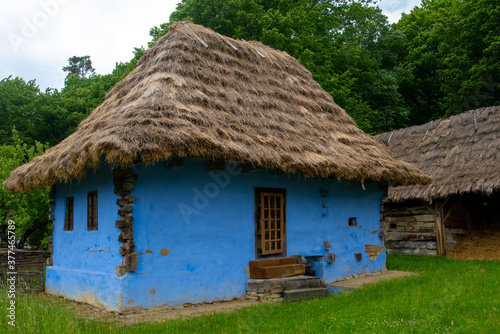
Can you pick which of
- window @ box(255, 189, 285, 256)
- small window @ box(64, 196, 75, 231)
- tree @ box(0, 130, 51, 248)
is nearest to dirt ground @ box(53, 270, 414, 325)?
window @ box(255, 189, 285, 256)

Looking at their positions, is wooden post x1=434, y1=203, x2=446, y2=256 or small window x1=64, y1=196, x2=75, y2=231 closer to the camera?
small window x1=64, y1=196, x2=75, y2=231

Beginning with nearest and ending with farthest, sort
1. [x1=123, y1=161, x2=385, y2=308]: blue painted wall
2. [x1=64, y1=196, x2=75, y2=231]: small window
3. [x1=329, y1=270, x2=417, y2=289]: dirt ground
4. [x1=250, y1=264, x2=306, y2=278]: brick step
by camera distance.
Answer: [x1=123, y1=161, x2=385, y2=308]: blue painted wall
[x1=250, y1=264, x2=306, y2=278]: brick step
[x1=329, y1=270, x2=417, y2=289]: dirt ground
[x1=64, y1=196, x2=75, y2=231]: small window

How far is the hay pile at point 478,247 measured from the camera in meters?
12.1

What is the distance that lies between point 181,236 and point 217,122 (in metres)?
1.94

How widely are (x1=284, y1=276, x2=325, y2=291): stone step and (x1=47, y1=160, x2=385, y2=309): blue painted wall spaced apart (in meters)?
0.85

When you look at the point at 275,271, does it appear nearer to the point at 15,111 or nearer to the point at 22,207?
the point at 22,207

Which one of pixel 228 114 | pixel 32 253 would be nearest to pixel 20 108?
pixel 32 253

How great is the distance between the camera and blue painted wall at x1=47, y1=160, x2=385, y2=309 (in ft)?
21.8

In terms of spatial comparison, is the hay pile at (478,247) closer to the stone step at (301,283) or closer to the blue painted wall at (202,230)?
the blue painted wall at (202,230)

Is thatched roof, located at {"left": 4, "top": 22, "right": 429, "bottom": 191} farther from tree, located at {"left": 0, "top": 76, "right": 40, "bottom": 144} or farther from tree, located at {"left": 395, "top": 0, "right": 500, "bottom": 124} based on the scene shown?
tree, located at {"left": 0, "top": 76, "right": 40, "bottom": 144}

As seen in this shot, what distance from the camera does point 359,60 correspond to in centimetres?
2148

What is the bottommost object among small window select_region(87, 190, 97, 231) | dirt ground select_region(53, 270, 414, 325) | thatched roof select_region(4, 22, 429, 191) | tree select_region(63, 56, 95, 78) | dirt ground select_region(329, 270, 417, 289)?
dirt ground select_region(53, 270, 414, 325)

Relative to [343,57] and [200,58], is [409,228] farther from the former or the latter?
[343,57]

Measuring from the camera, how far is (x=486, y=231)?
45.9 ft
